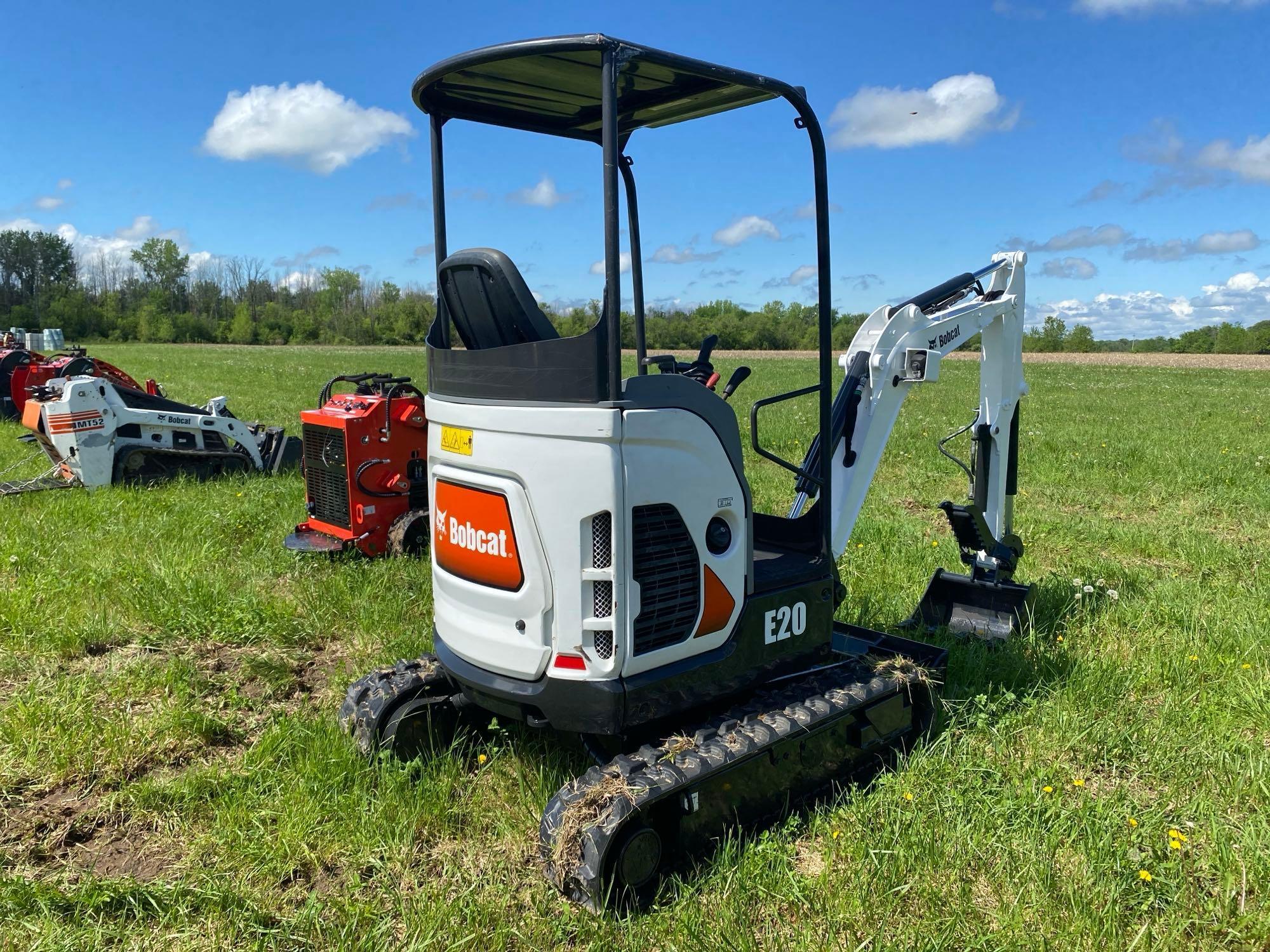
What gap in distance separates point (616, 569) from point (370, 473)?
4.33 m

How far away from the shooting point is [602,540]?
121 inches

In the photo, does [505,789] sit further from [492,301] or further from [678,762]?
[492,301]

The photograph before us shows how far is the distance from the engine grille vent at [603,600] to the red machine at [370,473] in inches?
158

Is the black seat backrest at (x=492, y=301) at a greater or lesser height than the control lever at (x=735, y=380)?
greater

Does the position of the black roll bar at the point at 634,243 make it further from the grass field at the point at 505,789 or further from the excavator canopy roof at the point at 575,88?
the grass field at the point at 505,789

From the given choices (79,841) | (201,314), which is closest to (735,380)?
(79,841)

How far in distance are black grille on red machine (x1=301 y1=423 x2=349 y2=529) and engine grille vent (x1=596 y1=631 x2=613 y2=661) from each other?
4247 mm

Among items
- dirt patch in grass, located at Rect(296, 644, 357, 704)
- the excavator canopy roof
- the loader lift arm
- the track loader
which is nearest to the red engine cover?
dirt patch in grass, located at Rect(296, 644, 357, 704)

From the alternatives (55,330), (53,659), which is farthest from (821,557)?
(55,330)

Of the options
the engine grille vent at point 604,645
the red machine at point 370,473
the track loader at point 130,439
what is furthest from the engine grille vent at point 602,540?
the track loader at point 130,439

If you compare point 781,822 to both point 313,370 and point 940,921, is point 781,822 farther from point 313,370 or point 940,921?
point 313,370

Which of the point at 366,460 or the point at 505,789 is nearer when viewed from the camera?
the point at 505,789

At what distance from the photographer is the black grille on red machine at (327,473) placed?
695 centimetres

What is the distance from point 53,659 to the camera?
16.5ft
